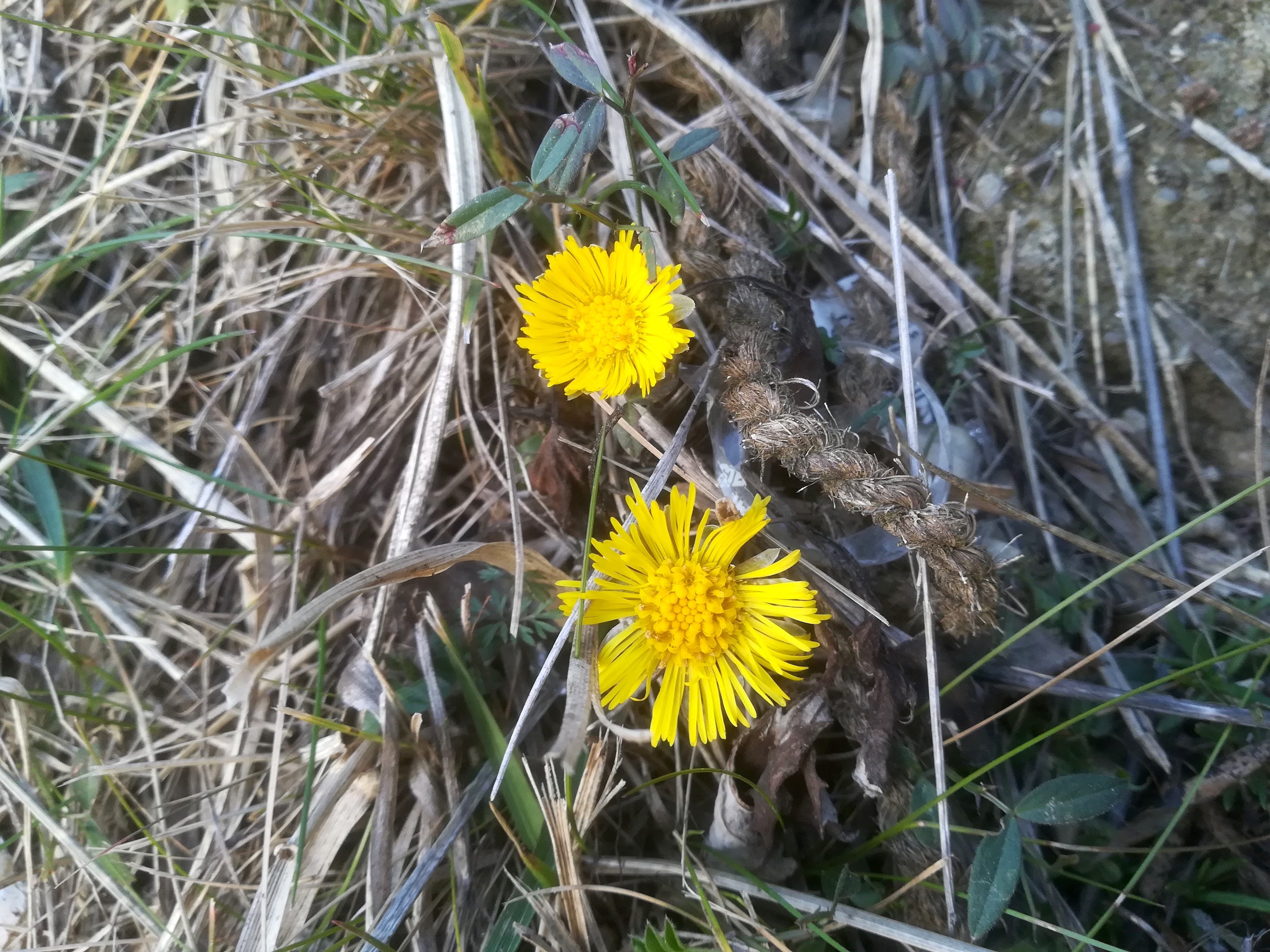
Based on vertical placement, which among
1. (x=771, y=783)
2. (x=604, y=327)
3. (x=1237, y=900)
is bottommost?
(x=1237, y=900)

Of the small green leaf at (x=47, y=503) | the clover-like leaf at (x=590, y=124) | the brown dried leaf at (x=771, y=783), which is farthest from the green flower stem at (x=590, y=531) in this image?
the small green leaf at (x=47, y=503)

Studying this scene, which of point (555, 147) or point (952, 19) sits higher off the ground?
point (952, 19)

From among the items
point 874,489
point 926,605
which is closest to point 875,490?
point 874,489

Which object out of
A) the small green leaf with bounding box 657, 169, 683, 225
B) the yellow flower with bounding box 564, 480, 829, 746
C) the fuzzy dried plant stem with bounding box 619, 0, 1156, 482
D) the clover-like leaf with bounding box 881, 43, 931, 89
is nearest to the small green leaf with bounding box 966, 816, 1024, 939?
the yellow flower with bounding box 564, 480, 829, 746

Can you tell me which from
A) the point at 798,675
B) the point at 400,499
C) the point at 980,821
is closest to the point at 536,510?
the point at 400,499

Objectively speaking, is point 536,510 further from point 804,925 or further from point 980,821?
point 980,821

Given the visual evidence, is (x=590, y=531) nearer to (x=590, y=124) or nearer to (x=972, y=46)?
(x=590, y=124)

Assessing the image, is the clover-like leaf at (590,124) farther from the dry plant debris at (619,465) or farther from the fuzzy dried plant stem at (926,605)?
the fuzzy dried plant stem at (926,605)
